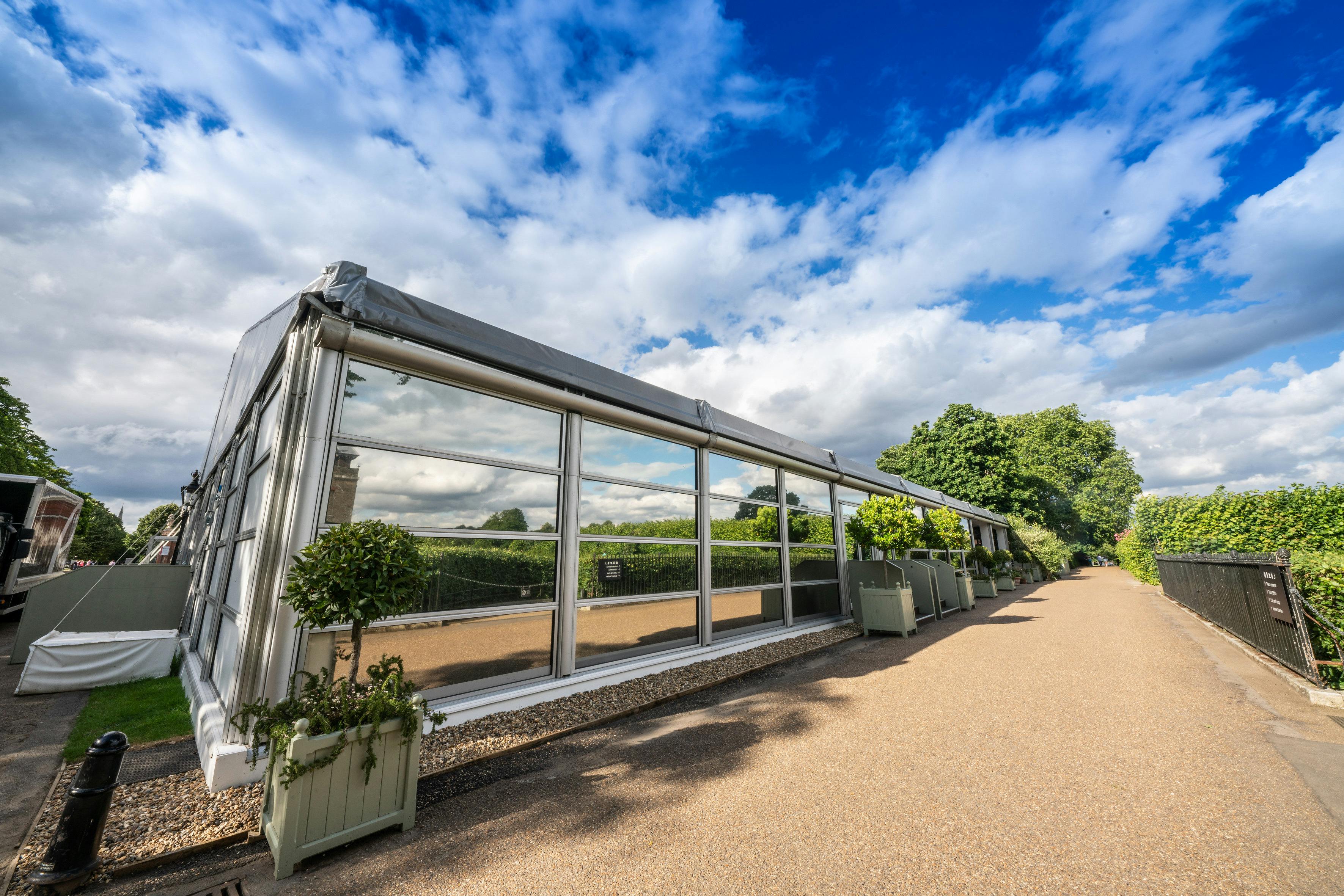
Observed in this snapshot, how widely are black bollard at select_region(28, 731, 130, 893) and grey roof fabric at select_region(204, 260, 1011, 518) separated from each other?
10.4ft

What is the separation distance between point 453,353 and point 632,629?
3974mm

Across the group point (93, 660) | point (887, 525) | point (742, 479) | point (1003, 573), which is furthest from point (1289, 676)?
point (1003, 573)

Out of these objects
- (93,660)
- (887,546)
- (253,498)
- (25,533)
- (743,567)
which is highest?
(253,498)

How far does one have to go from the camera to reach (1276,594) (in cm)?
596

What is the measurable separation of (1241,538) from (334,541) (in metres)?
14.4

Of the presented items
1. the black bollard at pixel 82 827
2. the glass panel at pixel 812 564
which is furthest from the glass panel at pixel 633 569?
the black bollard at pixel 82 827

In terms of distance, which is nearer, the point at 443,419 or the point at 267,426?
the point at 443,419

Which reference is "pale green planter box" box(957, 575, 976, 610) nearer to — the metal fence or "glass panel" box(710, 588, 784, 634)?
the metal fence

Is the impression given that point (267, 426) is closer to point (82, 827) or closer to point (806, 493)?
point (82, 827)

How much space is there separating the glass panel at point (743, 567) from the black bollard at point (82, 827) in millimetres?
6096

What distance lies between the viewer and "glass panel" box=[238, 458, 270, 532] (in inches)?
194

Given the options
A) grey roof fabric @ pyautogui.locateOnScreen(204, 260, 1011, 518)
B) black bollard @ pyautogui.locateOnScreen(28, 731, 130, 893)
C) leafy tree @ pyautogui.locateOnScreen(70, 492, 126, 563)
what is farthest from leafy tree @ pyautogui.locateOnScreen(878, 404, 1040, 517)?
leafy tree @ pyautogui.locateOnScreen(70, 492, 126, 563)

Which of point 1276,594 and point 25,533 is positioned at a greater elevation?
point 25,533

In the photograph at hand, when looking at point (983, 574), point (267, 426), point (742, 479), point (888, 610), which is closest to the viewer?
point (267, 426)
